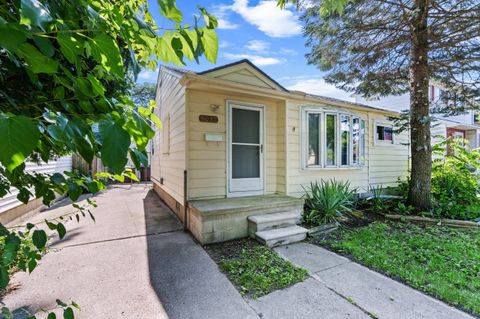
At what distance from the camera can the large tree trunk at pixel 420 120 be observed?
5.43m

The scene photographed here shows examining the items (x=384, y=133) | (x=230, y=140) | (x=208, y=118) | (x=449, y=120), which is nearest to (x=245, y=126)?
(x=230, y=140)

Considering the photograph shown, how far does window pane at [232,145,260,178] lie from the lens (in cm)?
520

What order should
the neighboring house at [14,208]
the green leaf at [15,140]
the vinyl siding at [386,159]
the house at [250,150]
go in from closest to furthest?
the green leaf at [15,140], the house at [250,150], the neighboring house at [14,208], the vinyl siding at [386,159]

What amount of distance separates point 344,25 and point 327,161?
3.35 meters

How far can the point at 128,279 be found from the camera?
9.22 ft

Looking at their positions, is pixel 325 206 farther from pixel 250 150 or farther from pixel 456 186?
pixel 456 186

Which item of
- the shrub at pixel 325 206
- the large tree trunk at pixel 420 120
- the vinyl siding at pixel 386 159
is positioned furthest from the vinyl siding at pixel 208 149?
the vinyl siding at pixel 386 159

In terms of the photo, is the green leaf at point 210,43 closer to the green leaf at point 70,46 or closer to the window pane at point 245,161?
the green leaf at point 70,46

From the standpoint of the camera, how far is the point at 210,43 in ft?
2.92

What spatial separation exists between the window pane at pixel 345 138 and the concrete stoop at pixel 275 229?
8.89ft

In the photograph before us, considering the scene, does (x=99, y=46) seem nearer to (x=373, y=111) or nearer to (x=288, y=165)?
(x=288, y=165)

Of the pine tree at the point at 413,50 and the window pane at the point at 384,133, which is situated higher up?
the pine tree at the point at 413,50

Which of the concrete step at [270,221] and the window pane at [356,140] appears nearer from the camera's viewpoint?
the concrete step at [270,221]

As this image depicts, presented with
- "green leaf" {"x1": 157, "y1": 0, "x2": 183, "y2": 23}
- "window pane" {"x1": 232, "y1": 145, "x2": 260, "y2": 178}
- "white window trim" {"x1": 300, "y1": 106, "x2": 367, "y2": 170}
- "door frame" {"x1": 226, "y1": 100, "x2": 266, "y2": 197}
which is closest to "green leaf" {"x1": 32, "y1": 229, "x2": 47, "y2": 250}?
"green leaf" {"x1": 157, "y1": 0, "x2": 183, "y2": 23}
